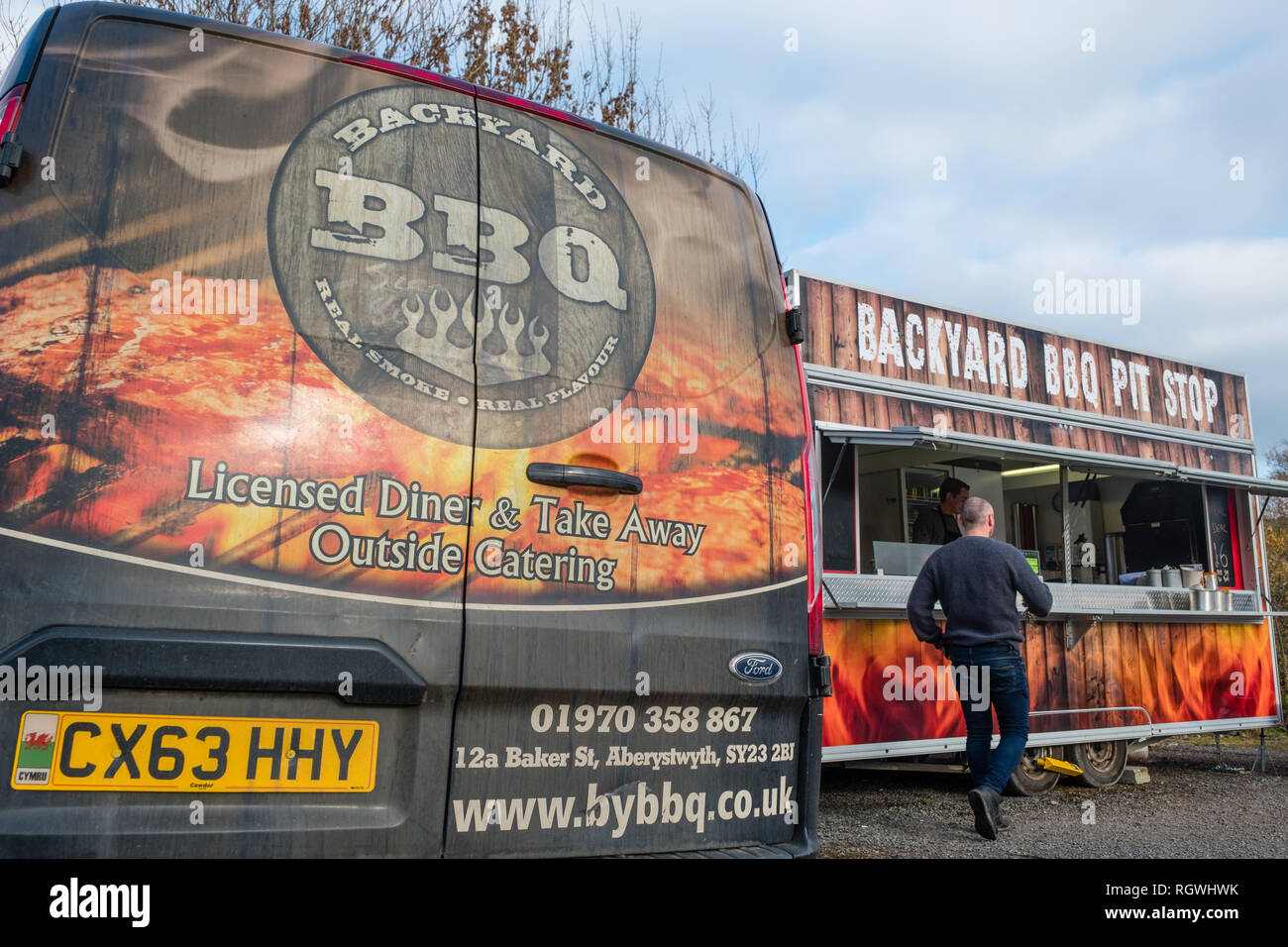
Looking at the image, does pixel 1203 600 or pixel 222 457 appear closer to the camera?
pixel 222 457

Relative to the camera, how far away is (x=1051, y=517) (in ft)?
33.1

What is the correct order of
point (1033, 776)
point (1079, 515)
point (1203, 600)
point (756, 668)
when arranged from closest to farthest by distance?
point (756, 668)
point (1033, 776)
point (1203, 600)
point (1079, 515)

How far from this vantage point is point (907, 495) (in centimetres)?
936

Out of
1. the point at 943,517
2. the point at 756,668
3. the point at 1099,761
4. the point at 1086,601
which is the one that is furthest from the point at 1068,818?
the point at 756,668

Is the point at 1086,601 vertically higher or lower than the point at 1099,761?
higher

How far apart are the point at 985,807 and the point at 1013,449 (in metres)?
2.97

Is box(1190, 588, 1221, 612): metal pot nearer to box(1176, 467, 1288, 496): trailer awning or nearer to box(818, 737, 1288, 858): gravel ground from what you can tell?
box(1176, 467, 1288, 496): trailer awning

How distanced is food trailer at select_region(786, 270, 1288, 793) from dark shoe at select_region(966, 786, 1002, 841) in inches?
43.5

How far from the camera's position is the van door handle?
2312 mm

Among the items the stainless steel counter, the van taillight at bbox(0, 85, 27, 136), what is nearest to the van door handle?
the van taillight at bbox(0, 85, 27, 136)

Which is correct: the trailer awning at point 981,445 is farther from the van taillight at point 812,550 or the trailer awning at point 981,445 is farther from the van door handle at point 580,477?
the van door handle at point 580,477

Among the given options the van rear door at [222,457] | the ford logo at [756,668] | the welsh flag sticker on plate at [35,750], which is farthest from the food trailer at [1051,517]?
the welsh flag sticker on plate at [35,750]

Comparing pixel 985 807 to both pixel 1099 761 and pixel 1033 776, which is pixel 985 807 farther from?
pixel 1099 761
